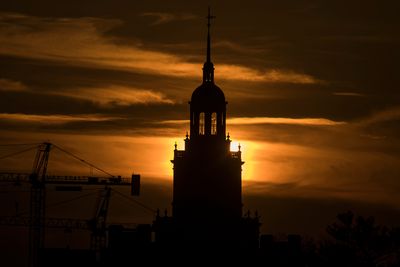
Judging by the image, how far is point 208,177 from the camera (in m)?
139

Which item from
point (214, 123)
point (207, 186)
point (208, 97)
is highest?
point (208, 97)

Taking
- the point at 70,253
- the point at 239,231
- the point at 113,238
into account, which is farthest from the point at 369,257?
the point at 70,253

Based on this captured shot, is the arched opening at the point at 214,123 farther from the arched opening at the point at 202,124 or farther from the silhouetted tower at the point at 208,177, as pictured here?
the arched opening at the point at 202,124

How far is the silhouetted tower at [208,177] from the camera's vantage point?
135 metres

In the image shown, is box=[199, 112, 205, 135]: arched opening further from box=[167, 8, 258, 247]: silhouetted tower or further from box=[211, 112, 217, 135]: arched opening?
box=[211, 112, 217, 135]: arched opening

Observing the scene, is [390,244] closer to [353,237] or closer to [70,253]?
[353,237]

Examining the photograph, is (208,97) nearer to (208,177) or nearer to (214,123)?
(214,123)

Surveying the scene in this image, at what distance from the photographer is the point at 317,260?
443 ft

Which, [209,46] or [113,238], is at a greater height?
[209,46]

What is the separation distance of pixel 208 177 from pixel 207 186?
107cm

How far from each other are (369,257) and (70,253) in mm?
42047

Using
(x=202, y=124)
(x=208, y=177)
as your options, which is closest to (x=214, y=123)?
(x=202, y=124)

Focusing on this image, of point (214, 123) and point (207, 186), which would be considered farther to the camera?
point (207, 186)

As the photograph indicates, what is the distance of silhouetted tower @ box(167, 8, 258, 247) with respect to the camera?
135375mm
